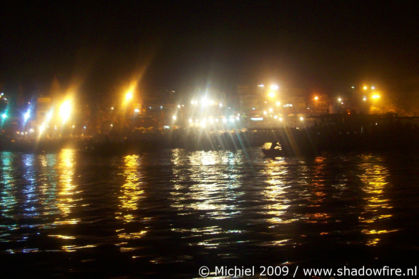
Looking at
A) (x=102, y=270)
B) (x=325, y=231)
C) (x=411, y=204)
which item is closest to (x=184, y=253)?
(x=102, y=270)

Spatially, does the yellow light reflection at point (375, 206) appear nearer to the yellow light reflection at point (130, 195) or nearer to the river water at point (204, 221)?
the river water at point (204, 221)

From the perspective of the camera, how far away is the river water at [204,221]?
8242mm

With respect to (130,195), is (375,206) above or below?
below

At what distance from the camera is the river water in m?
8.24

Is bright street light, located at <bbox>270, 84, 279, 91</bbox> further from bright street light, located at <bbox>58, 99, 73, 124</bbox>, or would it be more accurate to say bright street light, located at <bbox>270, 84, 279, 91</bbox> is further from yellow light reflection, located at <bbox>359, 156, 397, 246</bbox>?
yellow light reflection, located at <bbox>359, 156, 397, 246</bbox>

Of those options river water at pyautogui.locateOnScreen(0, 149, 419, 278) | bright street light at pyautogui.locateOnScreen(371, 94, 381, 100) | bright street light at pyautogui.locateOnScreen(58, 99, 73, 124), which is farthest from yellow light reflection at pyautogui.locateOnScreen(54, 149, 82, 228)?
bright street light at pyautogui.locateOnScreen(371, 94, 381, 100)

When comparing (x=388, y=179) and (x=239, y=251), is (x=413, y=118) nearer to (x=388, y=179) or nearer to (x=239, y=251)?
(x=388, y=179)

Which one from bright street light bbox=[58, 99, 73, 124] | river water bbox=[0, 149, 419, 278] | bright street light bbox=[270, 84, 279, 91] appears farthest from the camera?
bright street light bbox=[270, 84, 279, 91]

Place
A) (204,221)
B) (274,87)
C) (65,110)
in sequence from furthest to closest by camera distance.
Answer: (274,87)
(65,110)
(204,221)

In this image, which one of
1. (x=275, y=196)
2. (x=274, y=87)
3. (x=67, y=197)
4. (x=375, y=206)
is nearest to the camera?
(x=375, y=206)

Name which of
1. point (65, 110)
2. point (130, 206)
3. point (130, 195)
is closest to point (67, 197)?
point (130, 195)

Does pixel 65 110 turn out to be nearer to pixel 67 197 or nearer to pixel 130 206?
pixel 67 197

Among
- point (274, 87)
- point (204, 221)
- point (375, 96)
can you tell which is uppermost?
point (274, 87)

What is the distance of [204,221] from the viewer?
36.8 feet
